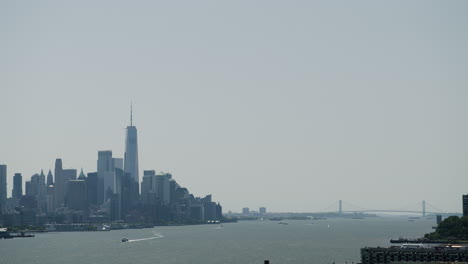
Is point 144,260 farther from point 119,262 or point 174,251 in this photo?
point 174,251

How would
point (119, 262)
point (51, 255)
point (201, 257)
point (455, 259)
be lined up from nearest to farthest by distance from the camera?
1. point (455, 259)
2. point (119, 262)
3. point (201, 257)
4. point (51, 255)

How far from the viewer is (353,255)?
6900 inches

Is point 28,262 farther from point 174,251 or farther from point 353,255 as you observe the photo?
point 353,255

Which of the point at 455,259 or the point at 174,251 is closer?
the point at 455,259

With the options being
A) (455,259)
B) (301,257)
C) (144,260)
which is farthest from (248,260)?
(455,259)

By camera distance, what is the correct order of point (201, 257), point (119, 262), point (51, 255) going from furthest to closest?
point (51, 255) < point (201, 257) < point (119, 262)

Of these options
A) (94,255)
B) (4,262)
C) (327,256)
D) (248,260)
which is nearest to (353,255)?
(327,256)

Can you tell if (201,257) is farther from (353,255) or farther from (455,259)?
(455,259)

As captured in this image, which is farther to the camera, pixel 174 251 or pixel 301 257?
pixel 174 251

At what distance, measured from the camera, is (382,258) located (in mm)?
130875

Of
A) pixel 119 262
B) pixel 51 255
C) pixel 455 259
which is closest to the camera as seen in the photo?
pixel 455 259

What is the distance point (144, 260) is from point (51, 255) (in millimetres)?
30486

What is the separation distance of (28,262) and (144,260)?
25.6 m

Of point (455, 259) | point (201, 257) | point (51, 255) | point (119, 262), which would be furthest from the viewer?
point (51, 255)
